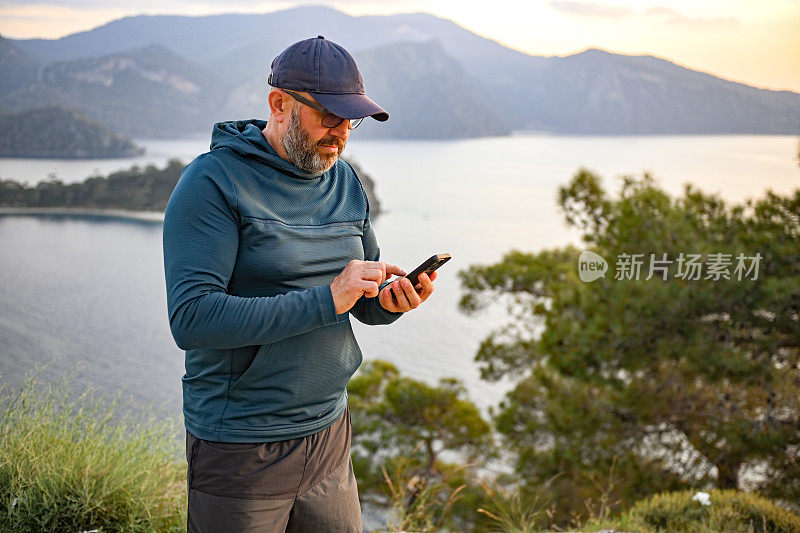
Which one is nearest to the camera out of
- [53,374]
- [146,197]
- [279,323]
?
[279,323]

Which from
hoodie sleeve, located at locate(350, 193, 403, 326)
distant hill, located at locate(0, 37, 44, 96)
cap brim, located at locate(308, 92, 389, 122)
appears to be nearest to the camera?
cap brim, located at locate(308, 92, 389, 122)

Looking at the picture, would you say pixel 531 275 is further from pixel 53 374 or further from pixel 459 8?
pixel 53 374

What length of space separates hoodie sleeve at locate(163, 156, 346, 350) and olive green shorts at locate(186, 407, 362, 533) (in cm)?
24

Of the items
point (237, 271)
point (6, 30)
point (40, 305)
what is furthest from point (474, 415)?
point (237, 271)

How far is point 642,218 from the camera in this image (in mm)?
5434

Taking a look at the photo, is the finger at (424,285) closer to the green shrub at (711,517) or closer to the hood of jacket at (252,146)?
the hood of jacket at (252,146)

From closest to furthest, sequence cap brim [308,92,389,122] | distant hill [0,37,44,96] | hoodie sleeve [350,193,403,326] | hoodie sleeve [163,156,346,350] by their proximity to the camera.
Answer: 1. hoodie sleeve [163,156,346,350]
2. cap brim [308,92,389,122]
3. hoodie sleeve [350,193,403,326]
4. distant hill [0,37,44,96]

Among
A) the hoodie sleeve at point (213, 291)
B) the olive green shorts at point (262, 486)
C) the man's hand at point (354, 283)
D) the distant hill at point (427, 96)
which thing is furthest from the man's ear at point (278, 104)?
the distant hill at point (427, 96)

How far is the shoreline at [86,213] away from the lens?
3.11m

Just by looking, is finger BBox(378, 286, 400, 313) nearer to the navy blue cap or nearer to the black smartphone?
the black smartphone

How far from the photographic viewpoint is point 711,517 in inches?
88.4

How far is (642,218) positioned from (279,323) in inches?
200

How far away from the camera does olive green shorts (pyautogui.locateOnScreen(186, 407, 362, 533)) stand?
107 cm

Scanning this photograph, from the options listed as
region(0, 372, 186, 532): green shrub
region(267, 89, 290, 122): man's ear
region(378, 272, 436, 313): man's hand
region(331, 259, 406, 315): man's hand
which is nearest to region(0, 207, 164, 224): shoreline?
region(0, 372, 186, 532): green shrub
